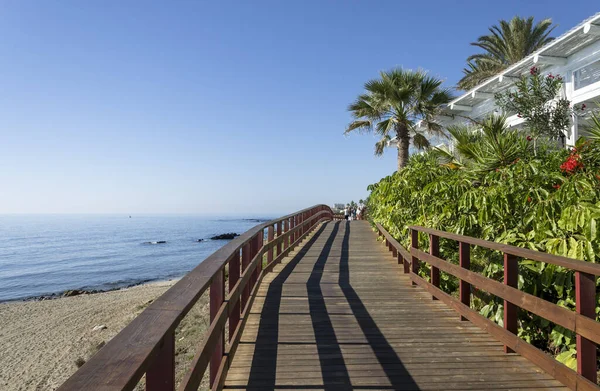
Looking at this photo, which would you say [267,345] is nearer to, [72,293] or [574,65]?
[574,65]

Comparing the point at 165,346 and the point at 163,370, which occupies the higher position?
the point at 165,346

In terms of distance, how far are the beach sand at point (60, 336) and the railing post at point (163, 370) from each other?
5929 mm

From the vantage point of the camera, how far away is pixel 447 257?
7234mm

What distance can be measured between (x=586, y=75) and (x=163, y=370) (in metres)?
18.7

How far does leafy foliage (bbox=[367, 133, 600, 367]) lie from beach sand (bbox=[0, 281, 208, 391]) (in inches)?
204

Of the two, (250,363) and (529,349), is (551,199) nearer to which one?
(529,349)

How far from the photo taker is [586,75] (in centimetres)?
1570

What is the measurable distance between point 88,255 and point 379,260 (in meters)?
47.8

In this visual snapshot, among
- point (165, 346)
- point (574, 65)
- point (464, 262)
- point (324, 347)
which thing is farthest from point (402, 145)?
point (165, 346)

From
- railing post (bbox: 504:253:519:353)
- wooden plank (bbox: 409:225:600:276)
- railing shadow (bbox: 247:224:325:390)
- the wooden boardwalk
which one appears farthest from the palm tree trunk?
railing post (bbox: 504:253:519:353)

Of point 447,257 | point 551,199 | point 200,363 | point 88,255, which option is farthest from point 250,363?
point 88,255

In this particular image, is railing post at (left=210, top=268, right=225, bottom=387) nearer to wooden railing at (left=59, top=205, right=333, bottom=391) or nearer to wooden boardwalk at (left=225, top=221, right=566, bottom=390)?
wooden railing at (left=59, top=205, right=333, bottom=391)

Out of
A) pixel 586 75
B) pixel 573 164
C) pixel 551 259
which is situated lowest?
pixel 551 259

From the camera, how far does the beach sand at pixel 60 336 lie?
9812 mm
